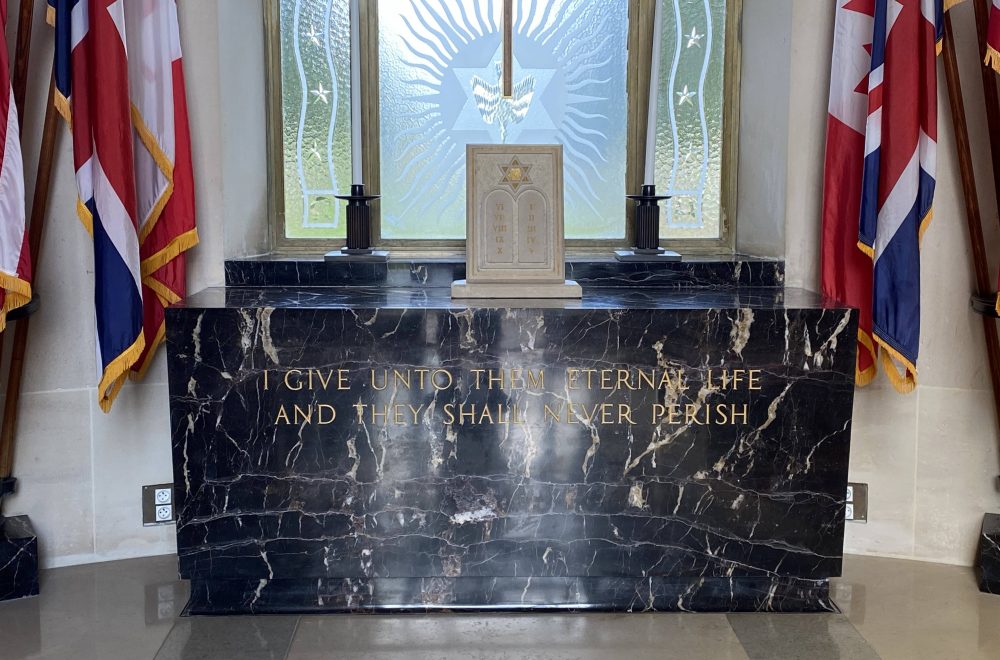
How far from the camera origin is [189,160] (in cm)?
285

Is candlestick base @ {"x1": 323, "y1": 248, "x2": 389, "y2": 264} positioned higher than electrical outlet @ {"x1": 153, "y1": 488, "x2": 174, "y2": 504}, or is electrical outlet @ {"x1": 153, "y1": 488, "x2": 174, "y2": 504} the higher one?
candlestick base @ {"x1": 323, "y1": 248, "x2": 389, "y2": 264}

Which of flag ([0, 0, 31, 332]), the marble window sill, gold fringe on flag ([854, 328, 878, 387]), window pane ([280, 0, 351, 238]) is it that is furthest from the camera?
window pane ([280, 0, 351, 238])

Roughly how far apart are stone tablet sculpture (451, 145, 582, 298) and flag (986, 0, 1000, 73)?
3.83 ft

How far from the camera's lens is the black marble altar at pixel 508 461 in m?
2.52

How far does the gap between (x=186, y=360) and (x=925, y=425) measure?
7.14 ft

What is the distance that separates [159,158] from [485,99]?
3.56ft

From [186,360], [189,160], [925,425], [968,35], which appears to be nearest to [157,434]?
[186,360]

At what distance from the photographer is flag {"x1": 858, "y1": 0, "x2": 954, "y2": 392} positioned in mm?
2680

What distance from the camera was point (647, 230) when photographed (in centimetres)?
311

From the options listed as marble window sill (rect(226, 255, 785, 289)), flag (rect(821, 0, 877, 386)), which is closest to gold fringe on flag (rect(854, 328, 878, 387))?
flag (rect(821, 0, 877, 386))

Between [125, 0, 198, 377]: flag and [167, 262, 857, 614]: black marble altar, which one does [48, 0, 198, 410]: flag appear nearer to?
[125, 0, 198, 377]: flag

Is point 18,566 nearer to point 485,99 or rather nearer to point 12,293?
point 12,293

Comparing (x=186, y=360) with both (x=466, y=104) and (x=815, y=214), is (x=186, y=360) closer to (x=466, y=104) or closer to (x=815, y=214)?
(x=466, y=104)

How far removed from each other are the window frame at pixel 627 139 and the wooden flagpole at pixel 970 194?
0.68 meters
